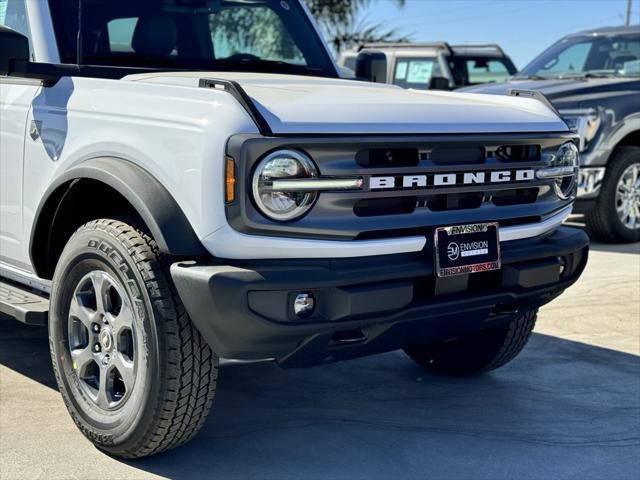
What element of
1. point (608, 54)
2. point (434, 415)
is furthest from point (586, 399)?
point (608, 54)

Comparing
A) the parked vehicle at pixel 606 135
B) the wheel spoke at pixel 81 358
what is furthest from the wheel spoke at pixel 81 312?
the parked vehicle at pixel 606 135

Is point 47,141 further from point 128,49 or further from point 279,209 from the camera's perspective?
point 279,209

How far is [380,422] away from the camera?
4.00 meters

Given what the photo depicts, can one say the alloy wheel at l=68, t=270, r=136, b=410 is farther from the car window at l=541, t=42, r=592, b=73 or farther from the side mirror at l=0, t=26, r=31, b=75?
the car window at l=541, t=42, r=592, b=73

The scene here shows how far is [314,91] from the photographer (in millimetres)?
3666

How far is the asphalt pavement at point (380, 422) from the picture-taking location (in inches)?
139

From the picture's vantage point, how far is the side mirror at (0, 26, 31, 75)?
3.66 meters

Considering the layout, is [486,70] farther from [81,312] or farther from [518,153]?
[81,312]

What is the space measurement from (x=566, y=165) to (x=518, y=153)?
1.01 feet

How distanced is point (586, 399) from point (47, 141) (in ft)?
8.37

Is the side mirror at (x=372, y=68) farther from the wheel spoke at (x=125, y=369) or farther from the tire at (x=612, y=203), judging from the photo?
the tire at (x=612, y=203)

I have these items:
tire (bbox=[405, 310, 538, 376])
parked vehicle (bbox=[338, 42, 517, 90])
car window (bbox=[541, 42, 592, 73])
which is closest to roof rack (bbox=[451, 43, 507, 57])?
parked vehicle (bbox=[338, 42, 517, 90])

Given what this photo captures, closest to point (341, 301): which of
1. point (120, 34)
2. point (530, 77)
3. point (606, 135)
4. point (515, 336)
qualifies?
point (515, 336)

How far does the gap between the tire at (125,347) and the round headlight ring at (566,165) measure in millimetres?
1595
